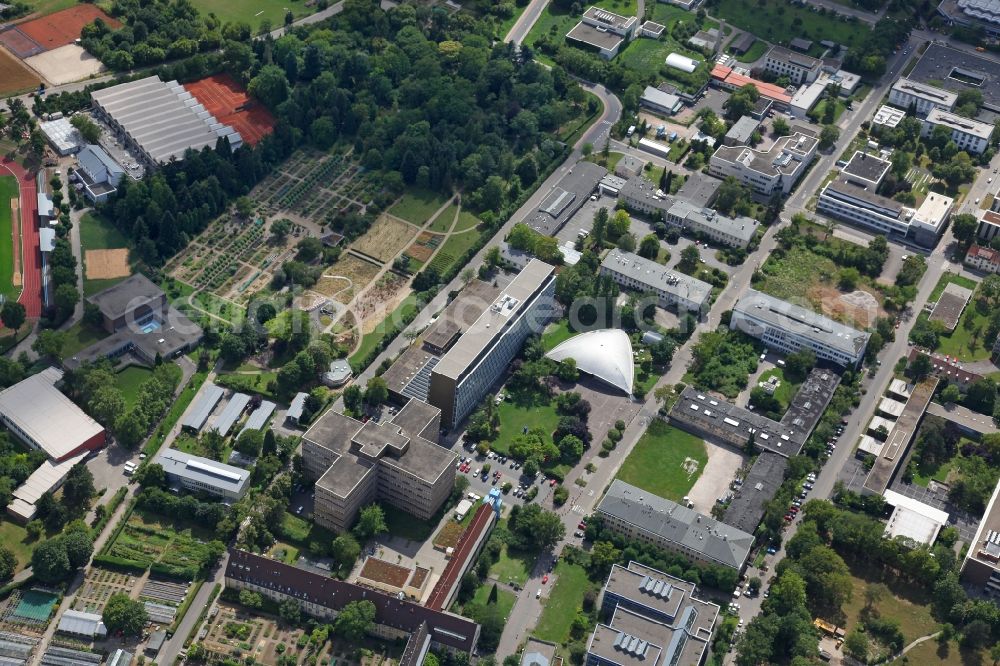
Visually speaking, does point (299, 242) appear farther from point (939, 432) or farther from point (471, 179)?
point (939, 432)

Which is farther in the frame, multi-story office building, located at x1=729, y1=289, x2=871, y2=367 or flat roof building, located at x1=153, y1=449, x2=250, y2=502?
multi-story office building, located at x1=729, y1=289, x2=871, y2=367

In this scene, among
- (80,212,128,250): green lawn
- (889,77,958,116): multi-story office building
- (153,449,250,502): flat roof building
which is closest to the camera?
(153,449,250,502): flat roof building

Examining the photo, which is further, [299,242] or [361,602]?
[299,242]

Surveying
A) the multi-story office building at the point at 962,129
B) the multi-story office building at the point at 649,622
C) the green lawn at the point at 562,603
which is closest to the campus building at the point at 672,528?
the multi-story office building at the point at 649,622

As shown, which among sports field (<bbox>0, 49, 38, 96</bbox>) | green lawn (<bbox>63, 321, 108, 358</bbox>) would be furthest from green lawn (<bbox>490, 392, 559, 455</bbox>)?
sports field (<bbox>0, 49, 38, 96</bbox>)

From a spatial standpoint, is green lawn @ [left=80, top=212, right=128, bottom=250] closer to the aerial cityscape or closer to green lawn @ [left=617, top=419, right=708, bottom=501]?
the aerial cityscape

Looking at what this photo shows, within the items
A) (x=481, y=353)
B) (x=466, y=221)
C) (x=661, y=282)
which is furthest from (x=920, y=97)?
(x=481, y=353)

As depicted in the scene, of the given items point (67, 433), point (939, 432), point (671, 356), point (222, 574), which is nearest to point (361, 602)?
point (222, 574)
